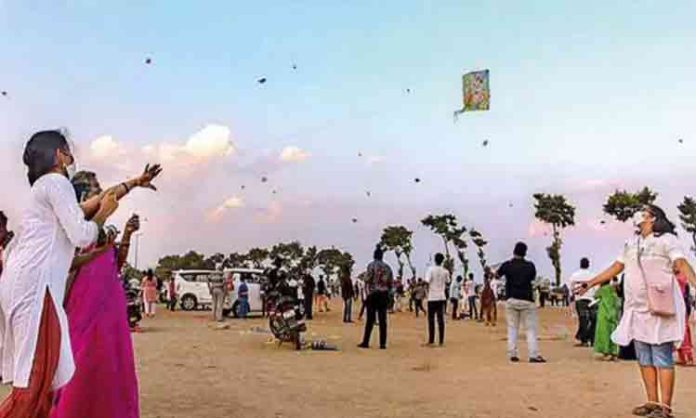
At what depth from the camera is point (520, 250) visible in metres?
13.2

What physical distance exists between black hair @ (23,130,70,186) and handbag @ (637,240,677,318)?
5307 millimetres

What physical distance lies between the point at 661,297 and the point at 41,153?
5446 millimetres

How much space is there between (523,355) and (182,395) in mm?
7003

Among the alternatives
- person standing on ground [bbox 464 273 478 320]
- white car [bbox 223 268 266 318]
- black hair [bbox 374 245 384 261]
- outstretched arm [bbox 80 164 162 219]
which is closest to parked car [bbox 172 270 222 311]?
white car [bbox 223 268 266 318]

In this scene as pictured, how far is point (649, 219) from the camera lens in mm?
7566

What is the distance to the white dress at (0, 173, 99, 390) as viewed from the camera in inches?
148

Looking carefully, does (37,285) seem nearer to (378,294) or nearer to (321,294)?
(378,294)

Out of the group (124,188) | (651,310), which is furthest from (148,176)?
(651,310)

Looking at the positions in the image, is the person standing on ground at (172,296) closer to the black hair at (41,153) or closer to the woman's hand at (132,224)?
the woman's hand at (132,224)

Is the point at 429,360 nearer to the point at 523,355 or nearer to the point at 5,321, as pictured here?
the point at 523,355

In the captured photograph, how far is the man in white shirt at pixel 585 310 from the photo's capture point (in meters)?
14.7

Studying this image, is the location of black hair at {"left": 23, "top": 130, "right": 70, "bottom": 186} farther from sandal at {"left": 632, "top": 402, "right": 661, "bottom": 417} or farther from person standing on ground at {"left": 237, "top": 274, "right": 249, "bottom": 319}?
person standing on ground at {"left": 237, "top": 274, "right": 249, "bottom": 319}

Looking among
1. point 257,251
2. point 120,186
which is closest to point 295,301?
point 120,186

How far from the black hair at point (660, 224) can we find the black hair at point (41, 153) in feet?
17.9
